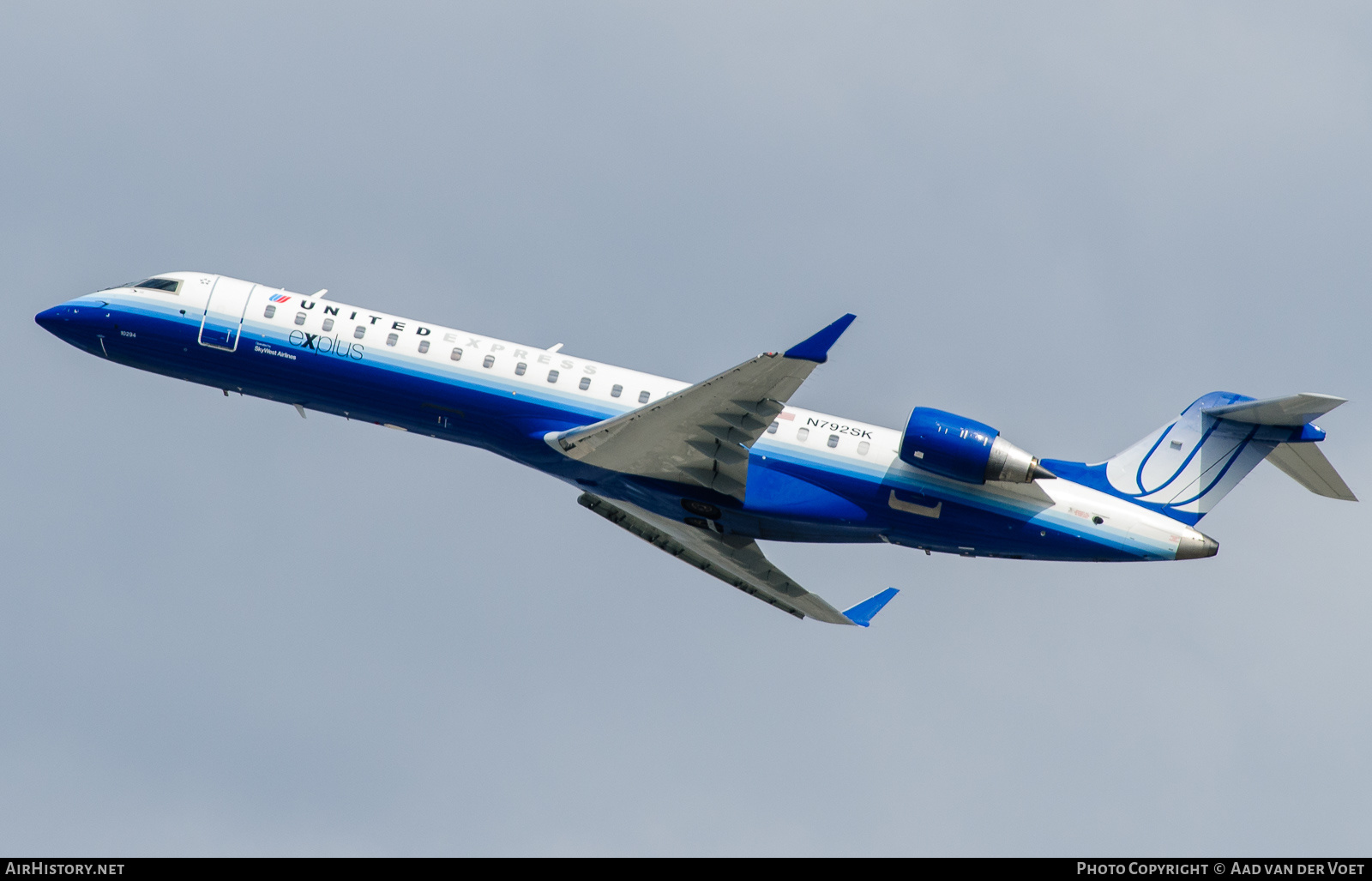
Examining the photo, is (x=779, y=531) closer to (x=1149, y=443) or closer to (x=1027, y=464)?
(x=1027, y=464)

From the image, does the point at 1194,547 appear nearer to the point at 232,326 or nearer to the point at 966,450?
the point at 966,450

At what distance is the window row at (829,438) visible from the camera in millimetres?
32312

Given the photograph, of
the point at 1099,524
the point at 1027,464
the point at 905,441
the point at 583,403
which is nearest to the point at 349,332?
the point at 583,403

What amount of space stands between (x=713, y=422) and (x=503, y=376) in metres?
5.37

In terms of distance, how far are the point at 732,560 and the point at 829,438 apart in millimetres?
5107

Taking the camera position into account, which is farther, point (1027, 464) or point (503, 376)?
point (503, 376)

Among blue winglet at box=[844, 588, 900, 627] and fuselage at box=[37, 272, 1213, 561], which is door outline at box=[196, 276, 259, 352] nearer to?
fuselage at box=[37, 272, 1213, 561]

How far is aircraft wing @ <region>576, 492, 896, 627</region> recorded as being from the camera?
115ft

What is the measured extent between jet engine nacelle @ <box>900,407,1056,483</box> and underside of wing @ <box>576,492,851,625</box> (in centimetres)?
586

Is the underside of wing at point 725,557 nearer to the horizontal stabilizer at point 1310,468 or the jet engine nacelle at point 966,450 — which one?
the jet engine nacelle at point 966,450

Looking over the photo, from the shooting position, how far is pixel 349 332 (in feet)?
110

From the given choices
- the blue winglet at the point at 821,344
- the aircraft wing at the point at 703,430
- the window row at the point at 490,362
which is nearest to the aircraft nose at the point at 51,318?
the window row at the point at 490,362

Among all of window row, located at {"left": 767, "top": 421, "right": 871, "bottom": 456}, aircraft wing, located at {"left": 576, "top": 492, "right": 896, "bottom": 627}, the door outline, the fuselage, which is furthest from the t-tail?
the door outline
